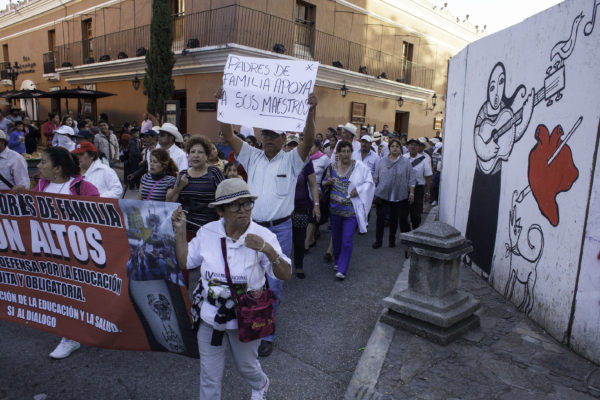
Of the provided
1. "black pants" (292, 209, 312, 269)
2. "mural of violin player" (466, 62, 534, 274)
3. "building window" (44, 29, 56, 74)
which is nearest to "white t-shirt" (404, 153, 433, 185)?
"mural of violin player" (466, 62, 534, 274)

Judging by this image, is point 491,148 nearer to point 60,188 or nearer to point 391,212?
point 391,212

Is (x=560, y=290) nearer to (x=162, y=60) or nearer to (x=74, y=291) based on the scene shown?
(x=74, y=291)

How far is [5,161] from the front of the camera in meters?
→ 5.03

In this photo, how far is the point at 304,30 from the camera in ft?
58.4

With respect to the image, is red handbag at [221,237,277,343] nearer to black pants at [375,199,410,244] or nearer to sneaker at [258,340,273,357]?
sneaker at [258,340,273,357]

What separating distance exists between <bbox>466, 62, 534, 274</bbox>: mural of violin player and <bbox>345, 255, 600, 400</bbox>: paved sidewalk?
159 cm

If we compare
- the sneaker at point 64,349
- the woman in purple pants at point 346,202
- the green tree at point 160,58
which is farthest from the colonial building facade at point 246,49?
the sneaker at point 64,349

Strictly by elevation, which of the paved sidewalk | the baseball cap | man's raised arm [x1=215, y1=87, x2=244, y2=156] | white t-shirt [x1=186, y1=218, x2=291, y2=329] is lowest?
the paved sidewalk

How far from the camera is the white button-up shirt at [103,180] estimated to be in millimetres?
4527

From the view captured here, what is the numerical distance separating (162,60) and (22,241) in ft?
44.2

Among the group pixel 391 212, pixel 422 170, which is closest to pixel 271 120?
pixel 391 212

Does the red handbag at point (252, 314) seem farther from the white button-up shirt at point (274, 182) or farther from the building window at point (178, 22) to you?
the building window at point (178, 22)

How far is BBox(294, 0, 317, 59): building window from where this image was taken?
57.4 ft

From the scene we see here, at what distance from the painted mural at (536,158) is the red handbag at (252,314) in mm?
2743
